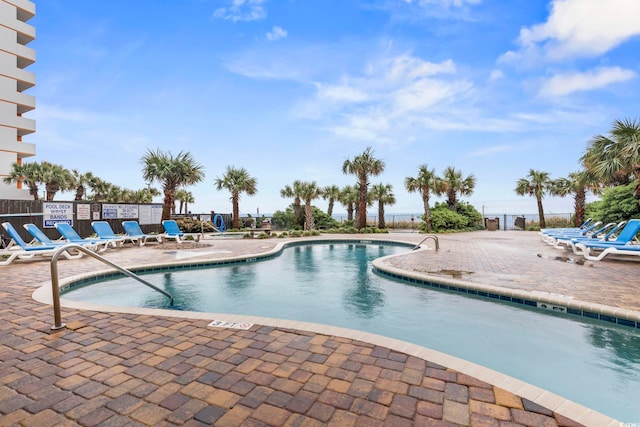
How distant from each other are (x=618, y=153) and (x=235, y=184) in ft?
76.3

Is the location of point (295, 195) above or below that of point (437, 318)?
above

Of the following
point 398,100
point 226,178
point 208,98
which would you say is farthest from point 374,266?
point 226,178

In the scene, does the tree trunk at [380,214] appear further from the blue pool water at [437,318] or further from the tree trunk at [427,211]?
the blue pool water at [437,318]

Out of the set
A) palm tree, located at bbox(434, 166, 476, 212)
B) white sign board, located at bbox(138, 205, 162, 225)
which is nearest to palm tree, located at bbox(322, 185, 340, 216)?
palm tree, located at bbox(434, 166, 476, 212)

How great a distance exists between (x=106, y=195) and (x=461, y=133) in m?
34.9

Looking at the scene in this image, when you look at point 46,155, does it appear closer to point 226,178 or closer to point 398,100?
point 226,178

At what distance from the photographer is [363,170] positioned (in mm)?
22922

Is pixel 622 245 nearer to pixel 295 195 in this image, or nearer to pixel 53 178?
pixel 295 195

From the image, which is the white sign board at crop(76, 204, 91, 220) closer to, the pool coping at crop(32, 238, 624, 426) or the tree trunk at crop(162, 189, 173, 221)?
the tree trunk at crop(162, 189, 173, 221)

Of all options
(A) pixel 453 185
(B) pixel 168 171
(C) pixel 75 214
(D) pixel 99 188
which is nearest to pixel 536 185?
(A) pixel 453 185

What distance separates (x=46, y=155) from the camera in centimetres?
3091

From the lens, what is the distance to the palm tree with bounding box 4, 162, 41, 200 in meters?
26.8

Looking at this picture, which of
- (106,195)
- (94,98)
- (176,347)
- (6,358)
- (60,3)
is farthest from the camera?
(106,195)

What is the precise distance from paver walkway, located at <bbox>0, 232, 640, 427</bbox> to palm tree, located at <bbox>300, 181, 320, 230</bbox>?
21264 millimetres
